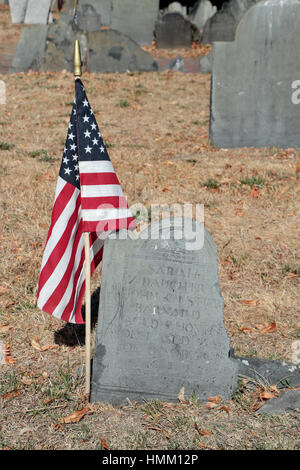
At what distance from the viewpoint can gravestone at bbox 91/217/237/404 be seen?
3.16m

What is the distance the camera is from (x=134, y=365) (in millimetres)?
3262

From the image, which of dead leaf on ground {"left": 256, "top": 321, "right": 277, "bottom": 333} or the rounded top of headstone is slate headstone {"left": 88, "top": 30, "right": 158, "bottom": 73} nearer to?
the rounded top of headstone

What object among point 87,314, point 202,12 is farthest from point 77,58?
point 202,12

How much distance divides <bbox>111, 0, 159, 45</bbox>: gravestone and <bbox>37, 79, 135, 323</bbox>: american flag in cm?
1849

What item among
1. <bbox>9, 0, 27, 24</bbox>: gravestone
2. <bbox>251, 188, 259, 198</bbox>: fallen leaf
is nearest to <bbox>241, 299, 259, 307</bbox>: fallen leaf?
<bbox>251, 188, 259, 198</bbox>: fallen leaf

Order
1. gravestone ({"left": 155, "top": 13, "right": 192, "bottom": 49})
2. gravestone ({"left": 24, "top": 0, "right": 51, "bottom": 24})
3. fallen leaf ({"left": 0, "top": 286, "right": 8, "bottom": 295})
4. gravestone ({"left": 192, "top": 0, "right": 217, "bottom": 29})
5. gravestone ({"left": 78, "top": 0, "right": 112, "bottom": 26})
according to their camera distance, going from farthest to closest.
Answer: gravestone ({"left": 192, "top": 0, "right": 217, "bottom": 29}) → gravestone ({"left": 24, "top": 0, "right": 51, "bottom": 24}) → gravestone ({"left": 78, "top": 0, "right": 112, "bottom": 26}) → gravestone ({"left": 155, "top": 13, "right": 192, "bottom": 49}) → fallen leaf ({"left": 0, "top": 286, "right": 8, "bottom": 295})

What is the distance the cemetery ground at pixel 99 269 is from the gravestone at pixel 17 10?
45.5 ft

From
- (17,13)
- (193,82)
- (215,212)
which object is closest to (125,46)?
(193,82)

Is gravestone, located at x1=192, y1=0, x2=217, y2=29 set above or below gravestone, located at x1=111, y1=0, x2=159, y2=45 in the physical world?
above

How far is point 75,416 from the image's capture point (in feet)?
10.2

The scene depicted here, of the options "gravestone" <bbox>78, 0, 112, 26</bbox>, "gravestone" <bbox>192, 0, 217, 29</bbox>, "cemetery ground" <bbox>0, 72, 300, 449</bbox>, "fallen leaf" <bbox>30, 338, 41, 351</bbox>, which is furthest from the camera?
"gravestone" <bbox>192, 0, 217, 29</bbox>

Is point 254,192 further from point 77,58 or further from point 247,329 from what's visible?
point 77,58

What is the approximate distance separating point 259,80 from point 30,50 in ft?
27.0
